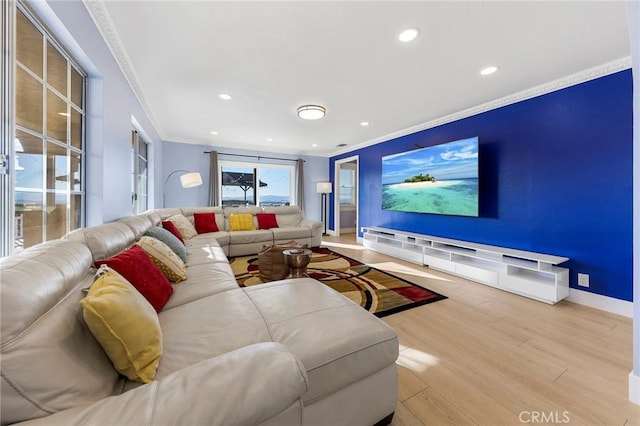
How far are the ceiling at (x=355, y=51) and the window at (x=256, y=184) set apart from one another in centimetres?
253

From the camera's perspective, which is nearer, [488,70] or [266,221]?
[488,70]

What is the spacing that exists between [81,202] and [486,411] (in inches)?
120

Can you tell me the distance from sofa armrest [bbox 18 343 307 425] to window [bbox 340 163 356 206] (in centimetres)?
685

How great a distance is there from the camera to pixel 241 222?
4691 millimetres

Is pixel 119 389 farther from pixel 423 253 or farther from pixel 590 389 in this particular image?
pixel 423 253

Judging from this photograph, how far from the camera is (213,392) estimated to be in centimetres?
69

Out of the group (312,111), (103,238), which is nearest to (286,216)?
(312,111)

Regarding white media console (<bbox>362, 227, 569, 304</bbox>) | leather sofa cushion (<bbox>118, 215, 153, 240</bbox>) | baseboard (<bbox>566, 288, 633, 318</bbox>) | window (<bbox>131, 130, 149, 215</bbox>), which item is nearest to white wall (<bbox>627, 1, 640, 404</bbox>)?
white media console (<bbox>362, 227, 569, 304</bbox>)

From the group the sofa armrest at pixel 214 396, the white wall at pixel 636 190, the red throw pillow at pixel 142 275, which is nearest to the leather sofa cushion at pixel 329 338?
the sofa armrest at pixel 214 396

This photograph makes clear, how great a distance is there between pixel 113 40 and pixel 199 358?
263cm

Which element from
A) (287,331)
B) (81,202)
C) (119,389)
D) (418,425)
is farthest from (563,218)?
(81,202)

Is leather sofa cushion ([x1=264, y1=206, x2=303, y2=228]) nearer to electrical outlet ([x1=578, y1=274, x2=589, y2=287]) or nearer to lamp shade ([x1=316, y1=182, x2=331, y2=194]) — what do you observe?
lamp shade ([x1=316, y1=182, x2=331, y2=194])

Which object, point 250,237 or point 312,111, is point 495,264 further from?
point 250,237

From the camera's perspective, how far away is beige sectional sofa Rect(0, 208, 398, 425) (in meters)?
0.62
